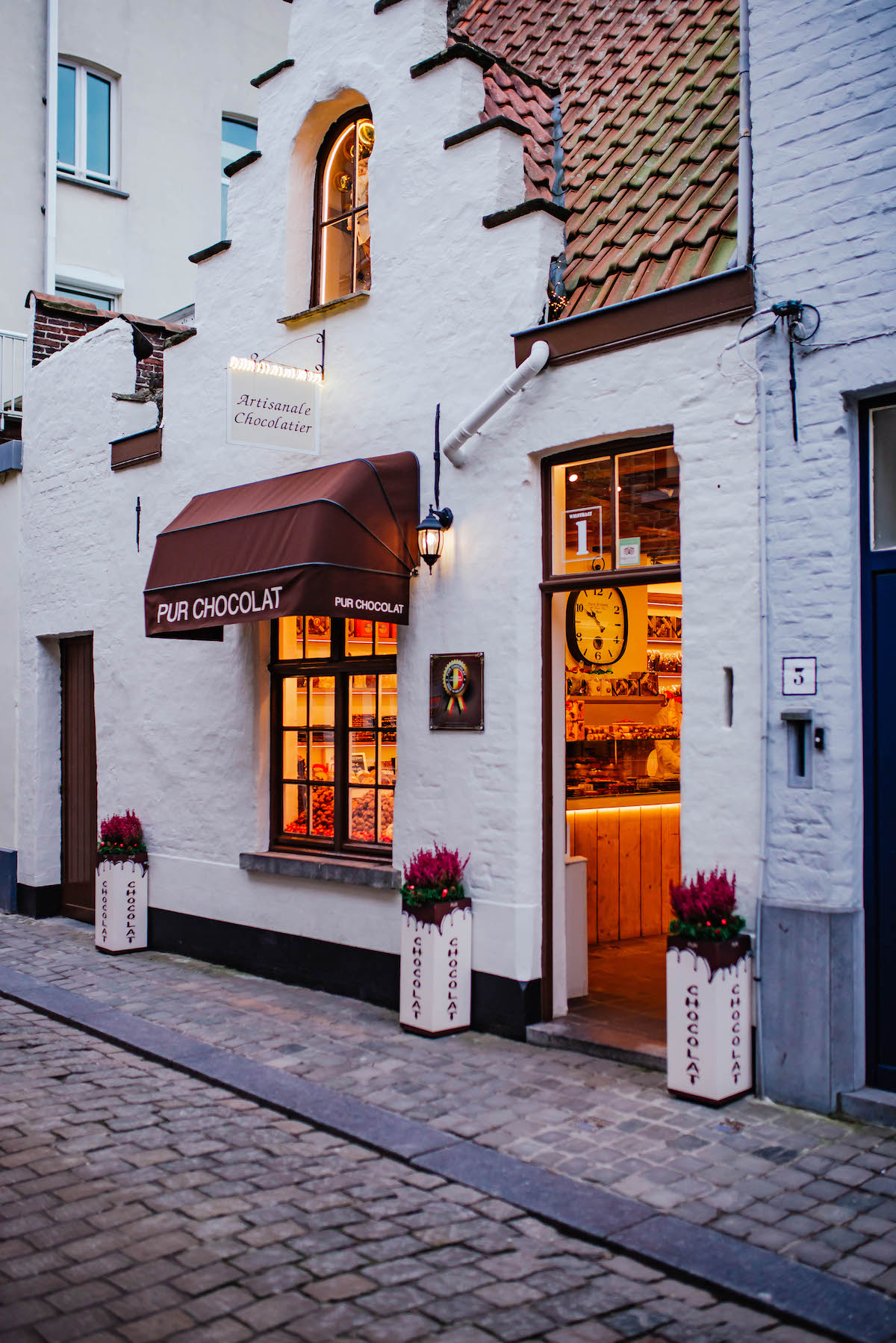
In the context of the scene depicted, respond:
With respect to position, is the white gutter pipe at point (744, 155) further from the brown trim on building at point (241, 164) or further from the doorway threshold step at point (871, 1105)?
the brown trim on building at point (241, 164)

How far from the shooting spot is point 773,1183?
15.7ft

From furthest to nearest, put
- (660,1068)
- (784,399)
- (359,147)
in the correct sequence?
(359,147) → (660,1068) → (784,399)

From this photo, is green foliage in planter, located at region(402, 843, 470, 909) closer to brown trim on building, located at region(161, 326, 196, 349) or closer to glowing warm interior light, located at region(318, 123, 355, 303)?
glowing warm interior light, located at region(318, 123, 355, 303)

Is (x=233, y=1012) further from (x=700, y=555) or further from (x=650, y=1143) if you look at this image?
(x=700, y=555)

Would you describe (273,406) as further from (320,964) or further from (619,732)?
(619,732)

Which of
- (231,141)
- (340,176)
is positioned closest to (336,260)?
(340,176)

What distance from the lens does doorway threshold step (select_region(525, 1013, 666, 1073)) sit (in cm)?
637

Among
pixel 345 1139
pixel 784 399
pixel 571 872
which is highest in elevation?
pixel 784 399

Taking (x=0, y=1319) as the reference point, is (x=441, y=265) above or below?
above

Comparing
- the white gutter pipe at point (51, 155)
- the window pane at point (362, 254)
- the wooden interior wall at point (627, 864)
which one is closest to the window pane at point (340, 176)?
the window pane at point (362, 254)

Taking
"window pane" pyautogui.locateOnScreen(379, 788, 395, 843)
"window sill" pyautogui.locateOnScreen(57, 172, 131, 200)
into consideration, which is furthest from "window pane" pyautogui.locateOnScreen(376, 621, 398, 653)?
"window sill" pyautogui.locateOnScreen(57, 172, 131, 200)

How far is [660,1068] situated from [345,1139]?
1820mm

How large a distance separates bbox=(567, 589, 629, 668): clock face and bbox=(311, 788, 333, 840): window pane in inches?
84.5

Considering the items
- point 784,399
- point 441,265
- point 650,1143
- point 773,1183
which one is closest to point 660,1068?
point 650,1143
